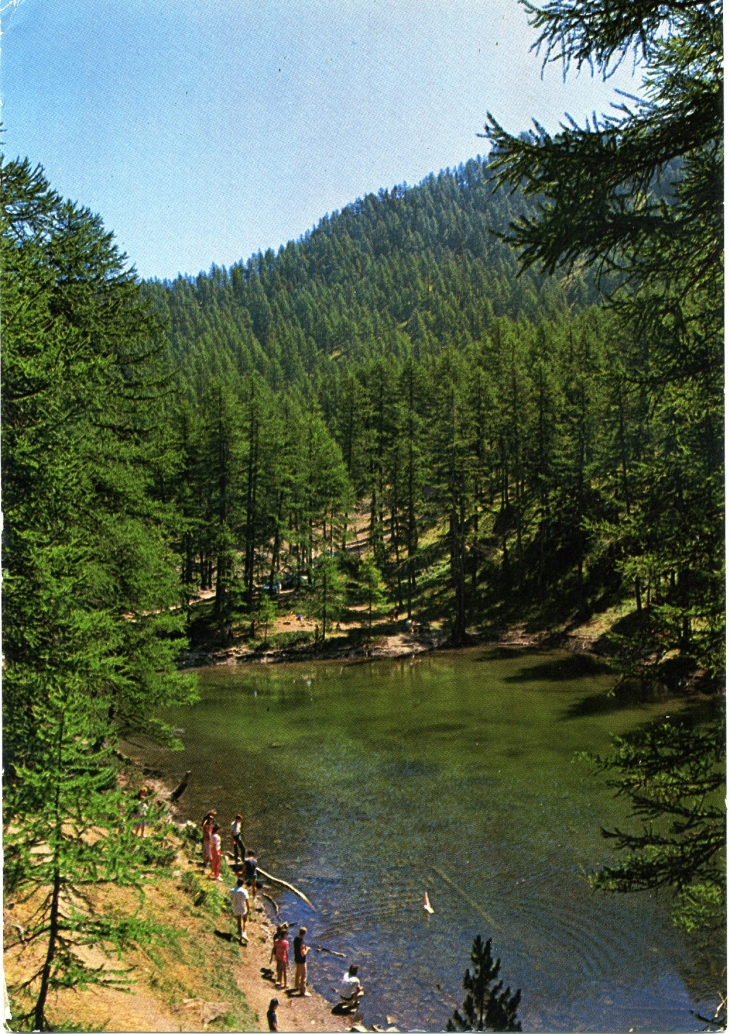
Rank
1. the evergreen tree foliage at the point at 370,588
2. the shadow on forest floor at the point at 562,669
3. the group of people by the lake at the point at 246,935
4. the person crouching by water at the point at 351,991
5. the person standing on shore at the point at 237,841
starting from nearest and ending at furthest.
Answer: the person crouching by water at the point at 351,991 < the group of people by the lake at the point at 246,935 < the person standing on shore at the point at 237,841 < the shadow on forest floor at the point at 562,669 < the evergreen tree foliage at the point at 370,588

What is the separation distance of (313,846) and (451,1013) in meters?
7.75

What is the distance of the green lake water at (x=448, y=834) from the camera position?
13.9 m

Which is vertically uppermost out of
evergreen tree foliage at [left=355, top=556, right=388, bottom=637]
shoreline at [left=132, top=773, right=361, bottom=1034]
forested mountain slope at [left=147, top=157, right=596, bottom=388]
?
forested mountain slope at [left=147, top=157, right=596, bottom=388]

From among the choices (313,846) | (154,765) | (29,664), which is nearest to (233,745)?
(154,765)

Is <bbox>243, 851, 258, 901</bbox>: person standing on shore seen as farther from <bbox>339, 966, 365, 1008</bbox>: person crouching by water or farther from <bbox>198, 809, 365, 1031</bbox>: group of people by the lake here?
<bbox>339, 966, 365, 1008</bbox>: person crouching by water

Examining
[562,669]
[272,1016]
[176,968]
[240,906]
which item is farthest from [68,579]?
[562,669]

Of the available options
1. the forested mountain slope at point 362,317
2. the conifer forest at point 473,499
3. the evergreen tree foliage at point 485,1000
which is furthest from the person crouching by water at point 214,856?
the forested mountain slope at point 362,317

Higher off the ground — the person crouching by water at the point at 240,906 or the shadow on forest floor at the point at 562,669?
the shadow on forest floor at the point at 562,669

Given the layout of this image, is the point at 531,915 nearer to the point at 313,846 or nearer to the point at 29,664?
the point at 313,846

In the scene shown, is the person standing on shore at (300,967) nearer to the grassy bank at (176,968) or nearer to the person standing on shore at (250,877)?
the grassy bank at (176,968)

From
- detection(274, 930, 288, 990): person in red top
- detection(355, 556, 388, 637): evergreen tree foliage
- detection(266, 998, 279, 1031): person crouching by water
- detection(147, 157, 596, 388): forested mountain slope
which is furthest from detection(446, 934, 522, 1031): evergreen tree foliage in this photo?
detection(147, 157, 596, 388): forested mountain slope

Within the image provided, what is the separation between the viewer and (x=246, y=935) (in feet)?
53.3

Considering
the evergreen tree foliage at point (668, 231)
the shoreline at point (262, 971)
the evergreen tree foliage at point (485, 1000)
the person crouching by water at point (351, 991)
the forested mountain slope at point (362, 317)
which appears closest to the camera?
the evergreen tree foliage at point (668, 231)

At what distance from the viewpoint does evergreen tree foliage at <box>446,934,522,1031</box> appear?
12.8 meters
